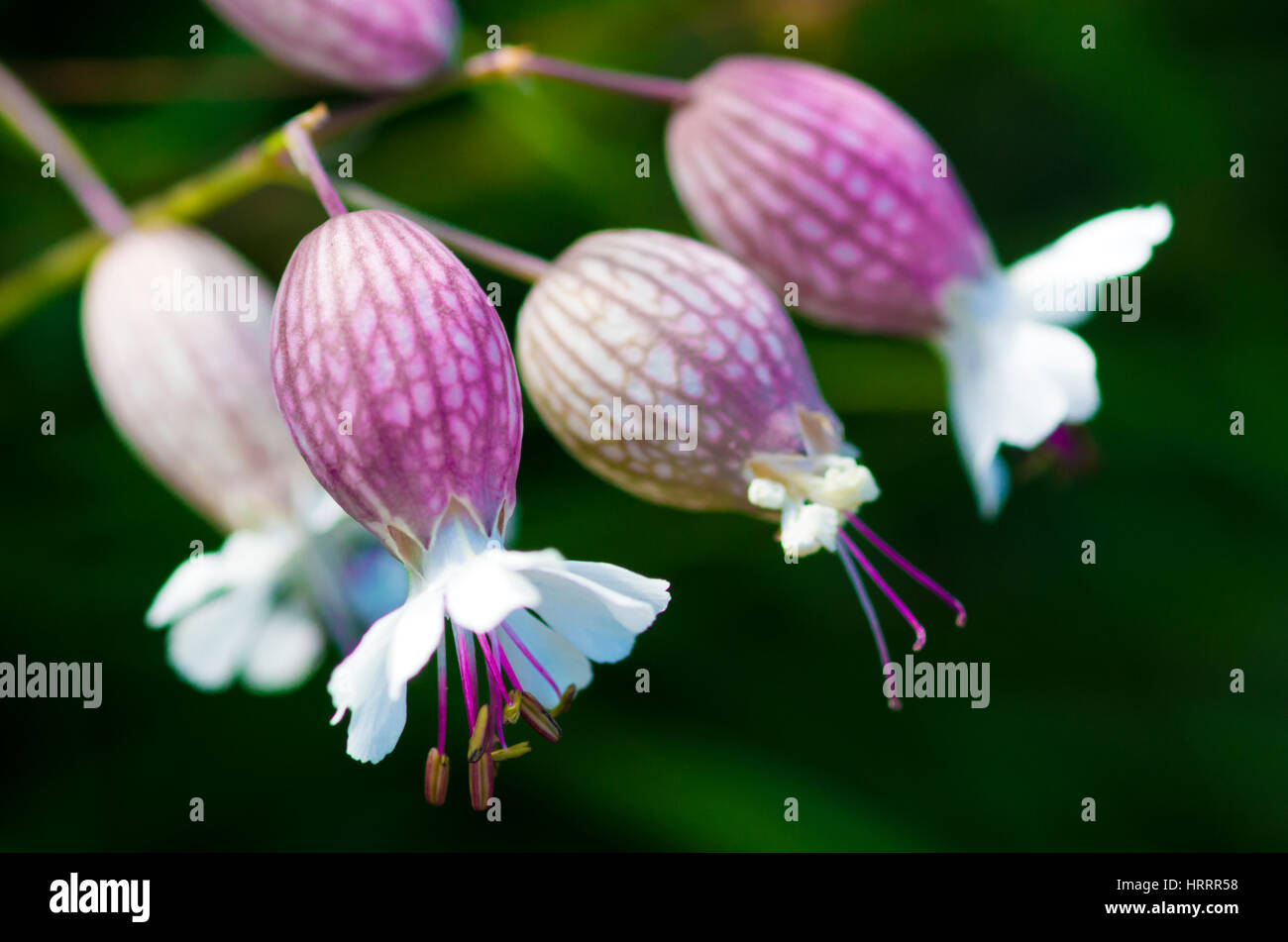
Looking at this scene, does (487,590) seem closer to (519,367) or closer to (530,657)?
(530,657)

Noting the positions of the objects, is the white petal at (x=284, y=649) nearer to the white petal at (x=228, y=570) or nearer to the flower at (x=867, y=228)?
the white petal at (x=228, y=570)

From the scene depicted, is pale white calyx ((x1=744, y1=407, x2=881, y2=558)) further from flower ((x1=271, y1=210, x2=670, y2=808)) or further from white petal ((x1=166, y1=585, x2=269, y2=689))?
white petal ((x1=166, y1=585, x2=269, y2=689))

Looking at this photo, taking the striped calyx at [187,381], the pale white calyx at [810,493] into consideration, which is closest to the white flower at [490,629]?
the pale white calyx at [810,493]

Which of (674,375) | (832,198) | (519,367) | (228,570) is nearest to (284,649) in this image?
(228,570)

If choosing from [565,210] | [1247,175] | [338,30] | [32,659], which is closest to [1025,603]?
[1247,175]

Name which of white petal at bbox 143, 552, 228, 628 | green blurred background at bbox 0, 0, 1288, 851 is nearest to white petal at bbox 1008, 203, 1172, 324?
green blurred background at bbox 0, 0, 1288, 851

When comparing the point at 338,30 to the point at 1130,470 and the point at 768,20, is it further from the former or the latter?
the point at 1130,470
